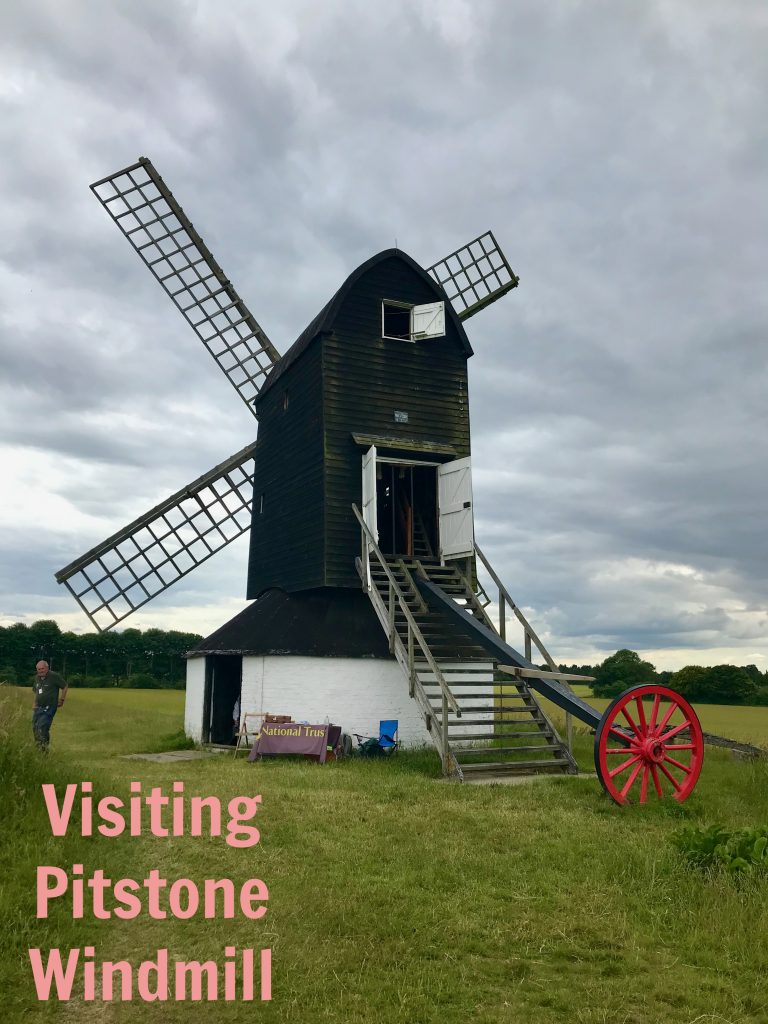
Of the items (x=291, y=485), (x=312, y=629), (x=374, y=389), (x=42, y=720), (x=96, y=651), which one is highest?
(x=374, y=389)

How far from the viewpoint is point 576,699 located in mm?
11648

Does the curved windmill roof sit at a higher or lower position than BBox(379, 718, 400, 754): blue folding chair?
higher

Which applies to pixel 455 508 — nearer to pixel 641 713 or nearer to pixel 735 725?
pixel 641 713

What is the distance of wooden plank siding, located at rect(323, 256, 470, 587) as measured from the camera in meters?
17.7

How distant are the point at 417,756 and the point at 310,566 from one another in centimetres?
522

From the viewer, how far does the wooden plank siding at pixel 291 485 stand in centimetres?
1811

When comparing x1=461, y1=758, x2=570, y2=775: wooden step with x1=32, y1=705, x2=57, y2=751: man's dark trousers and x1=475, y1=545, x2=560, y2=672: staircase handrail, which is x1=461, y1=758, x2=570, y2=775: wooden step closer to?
x1=475, y1=545, x2=560, y2=672: staircase handrail

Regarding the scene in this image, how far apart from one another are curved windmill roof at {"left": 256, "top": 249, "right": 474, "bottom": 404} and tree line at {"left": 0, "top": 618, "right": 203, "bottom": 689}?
61.3 meters

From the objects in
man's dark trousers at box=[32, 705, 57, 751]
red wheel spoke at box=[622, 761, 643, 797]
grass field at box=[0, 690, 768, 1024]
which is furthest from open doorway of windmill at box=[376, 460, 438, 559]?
grass field at box=[0, 690, 768, 1024]

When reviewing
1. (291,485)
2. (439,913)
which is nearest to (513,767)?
(439,913)

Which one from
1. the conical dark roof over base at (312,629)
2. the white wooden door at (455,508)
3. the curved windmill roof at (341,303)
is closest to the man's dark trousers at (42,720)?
the conical dark roof over base at (312,629)

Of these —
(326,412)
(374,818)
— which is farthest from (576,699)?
(326,412)

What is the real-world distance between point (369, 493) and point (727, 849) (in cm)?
1126

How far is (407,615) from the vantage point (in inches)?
561
